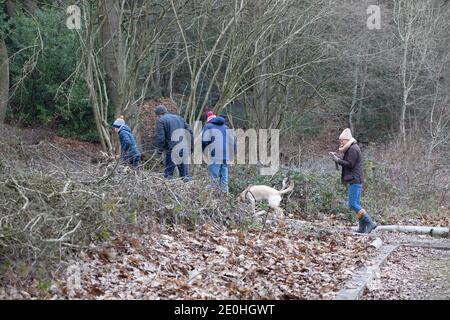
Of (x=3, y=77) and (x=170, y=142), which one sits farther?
(x=3, y=77)

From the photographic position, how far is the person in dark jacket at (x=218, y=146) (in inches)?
586

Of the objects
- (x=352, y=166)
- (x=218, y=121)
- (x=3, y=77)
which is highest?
(x=3, y=77)

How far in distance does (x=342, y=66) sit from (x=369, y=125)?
9494 millimetres

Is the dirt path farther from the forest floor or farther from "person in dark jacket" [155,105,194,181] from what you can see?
"person in dark jacket" [155,105,194,181]

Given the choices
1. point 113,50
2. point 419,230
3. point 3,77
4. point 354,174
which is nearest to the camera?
point 354,174

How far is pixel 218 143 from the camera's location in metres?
14.9

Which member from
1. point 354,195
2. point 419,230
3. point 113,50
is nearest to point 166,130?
point 113,50

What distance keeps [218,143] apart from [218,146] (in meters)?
0.06

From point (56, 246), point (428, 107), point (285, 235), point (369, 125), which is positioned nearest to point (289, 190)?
point (285, 235)

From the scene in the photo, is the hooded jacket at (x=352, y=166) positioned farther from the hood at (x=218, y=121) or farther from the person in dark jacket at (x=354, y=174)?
the hood at (x=218, y=121)

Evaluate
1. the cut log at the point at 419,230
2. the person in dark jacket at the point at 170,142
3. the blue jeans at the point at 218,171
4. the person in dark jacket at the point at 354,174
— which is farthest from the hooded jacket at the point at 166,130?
the cut log at the point at 419,230

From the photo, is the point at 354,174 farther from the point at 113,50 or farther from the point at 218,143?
the point at 113,50

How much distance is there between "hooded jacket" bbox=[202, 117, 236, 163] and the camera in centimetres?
1488

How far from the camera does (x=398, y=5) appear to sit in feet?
87.9
